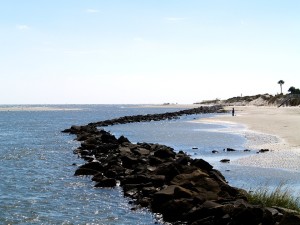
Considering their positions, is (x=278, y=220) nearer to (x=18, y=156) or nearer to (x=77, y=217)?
(x=77, y=217)

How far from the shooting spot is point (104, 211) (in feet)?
54.3

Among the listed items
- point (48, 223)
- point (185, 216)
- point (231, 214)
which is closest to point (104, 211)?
point (48, 223)

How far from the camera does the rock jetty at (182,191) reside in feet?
41.2

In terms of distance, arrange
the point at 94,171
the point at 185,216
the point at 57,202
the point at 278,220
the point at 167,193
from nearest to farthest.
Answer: the point at 278,220 → the point at 185,216 → the point at 167,193 → the point at 57,202 → the point at 94,171

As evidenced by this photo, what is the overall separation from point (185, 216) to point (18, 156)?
24.1 meters

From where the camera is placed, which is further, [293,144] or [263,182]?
[293,144]

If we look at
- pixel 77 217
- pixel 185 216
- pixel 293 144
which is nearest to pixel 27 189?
pixel 77 217

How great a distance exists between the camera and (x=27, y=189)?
21078 millimetres

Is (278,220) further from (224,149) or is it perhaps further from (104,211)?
(224,149)

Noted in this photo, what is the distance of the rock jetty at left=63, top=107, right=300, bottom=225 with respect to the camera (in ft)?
41.2

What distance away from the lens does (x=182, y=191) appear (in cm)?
1545

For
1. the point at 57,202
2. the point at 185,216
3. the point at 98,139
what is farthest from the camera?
the point at 98,139

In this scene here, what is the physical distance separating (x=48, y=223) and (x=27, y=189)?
21.5ft

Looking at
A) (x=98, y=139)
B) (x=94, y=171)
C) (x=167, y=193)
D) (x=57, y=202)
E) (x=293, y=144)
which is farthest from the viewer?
(x=98, y=139)
